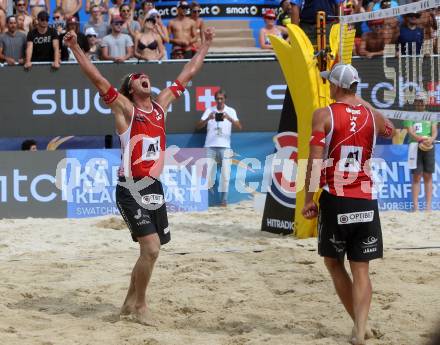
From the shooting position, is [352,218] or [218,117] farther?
[218,117]

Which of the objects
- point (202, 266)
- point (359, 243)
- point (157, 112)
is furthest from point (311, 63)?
point (359, 243)

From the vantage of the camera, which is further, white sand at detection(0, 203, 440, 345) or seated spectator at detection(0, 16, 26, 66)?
seated spectator at detection(0, 16, 26, 66)

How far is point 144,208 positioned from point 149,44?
7713mm

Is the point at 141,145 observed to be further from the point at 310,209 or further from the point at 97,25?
the point at 97,25

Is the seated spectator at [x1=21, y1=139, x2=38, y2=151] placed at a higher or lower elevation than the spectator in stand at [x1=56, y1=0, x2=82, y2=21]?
lower

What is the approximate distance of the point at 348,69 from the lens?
5.62m

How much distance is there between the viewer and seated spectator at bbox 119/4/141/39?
13.9m

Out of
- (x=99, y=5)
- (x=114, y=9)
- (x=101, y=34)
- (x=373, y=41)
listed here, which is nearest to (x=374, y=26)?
(x=373, y=41)

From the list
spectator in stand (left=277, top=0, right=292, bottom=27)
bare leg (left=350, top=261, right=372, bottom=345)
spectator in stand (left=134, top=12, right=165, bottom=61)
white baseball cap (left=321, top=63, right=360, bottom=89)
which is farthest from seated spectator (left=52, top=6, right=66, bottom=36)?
bare leg (left=350, top=261, right=372, bottom=345)

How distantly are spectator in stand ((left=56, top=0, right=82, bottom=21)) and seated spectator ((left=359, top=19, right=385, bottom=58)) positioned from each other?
5131 mm

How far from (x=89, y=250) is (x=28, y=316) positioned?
2.99 meters

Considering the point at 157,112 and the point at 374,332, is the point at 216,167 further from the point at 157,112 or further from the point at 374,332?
the point at 374,332

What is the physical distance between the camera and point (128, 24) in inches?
553

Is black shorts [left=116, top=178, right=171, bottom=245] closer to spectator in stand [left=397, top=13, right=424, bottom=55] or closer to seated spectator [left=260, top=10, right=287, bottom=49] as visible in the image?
spectator in stand [left=397, top=13, right=424, bottom=55]
